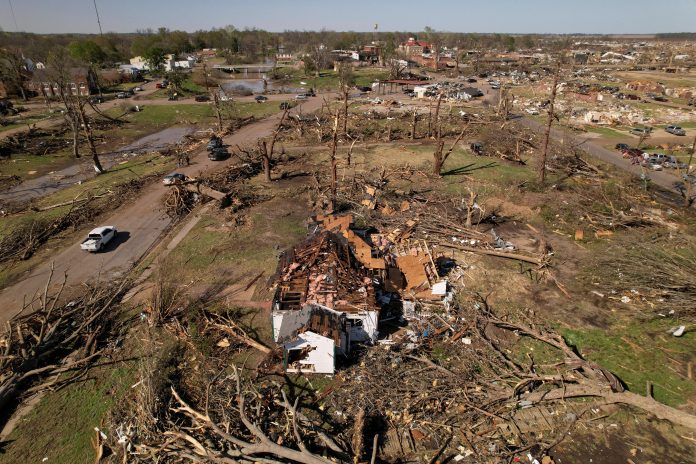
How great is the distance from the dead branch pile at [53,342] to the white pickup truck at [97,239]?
499cm

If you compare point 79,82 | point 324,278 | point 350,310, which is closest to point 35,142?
point 79,82

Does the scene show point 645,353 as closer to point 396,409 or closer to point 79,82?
point 396,409

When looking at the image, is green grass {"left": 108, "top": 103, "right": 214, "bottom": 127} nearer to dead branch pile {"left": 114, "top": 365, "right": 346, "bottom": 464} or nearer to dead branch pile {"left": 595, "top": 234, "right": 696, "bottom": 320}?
dead branch pile {"left": 114, "top": 365, "right": 346, "bottom": 464}

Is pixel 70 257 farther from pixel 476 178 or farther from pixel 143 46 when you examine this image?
pixel 143 46

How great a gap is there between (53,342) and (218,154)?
86.7 feet

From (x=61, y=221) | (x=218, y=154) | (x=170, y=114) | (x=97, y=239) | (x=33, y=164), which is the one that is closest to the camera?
(x=97, y=239)

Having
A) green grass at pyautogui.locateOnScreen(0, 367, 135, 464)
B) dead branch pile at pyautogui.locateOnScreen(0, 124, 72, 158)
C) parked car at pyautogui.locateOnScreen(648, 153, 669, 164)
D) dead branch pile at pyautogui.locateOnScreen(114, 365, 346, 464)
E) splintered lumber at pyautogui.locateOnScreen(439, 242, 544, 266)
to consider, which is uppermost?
dead branch pile at pyautogui.locateOnScreen(0, 124, 72, 158)

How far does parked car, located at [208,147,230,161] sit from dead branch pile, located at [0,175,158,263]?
708cm

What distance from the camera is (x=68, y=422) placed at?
520 inches

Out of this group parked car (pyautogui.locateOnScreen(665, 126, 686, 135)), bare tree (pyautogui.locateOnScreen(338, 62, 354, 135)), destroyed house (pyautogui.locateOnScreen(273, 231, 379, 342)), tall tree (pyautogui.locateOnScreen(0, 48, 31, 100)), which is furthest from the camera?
tall tree (pyautogui.locateOnScreen(0, 48, 31, 100))

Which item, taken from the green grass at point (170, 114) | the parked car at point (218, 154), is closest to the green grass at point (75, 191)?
the parked car at point (218, 154)

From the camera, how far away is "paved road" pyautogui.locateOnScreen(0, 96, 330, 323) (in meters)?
20.0

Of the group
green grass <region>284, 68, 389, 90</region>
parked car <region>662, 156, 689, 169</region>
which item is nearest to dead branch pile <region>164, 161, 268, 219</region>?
parked car <region>662, 156, 689, 169</region>

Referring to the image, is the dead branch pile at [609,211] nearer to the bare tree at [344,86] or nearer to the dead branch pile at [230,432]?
the bare tree at [344,86]
